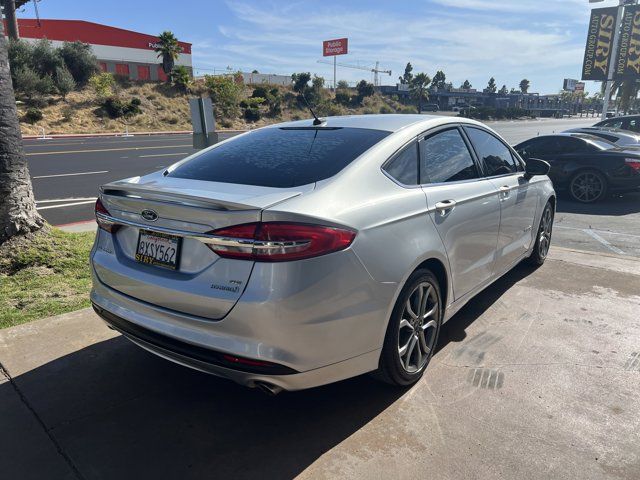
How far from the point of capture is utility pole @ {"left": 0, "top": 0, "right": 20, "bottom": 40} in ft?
130

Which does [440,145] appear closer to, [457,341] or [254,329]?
[457,341]

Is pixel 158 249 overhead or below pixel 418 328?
overhead

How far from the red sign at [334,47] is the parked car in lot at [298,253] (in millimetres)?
97755

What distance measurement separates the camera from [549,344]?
3805 millimetres

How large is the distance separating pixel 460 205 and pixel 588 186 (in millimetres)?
7906

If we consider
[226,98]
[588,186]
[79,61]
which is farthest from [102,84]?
[588,186]

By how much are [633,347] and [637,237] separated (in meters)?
4.36

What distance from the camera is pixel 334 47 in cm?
9594

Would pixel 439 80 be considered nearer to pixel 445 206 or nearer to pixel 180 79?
pixel 180 79

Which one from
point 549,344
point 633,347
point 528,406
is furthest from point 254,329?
point 633,347

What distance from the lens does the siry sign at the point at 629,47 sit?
25172mm

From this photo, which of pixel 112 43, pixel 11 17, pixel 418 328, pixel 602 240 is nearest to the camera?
pixel 418 328

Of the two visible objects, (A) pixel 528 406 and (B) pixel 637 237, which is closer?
(A) pixel 528 406

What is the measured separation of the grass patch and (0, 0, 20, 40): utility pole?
43799 mm
